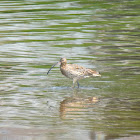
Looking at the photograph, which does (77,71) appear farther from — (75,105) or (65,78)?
(75,105)

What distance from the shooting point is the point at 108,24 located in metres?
28.6

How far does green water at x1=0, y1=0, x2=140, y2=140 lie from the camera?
1130 cm

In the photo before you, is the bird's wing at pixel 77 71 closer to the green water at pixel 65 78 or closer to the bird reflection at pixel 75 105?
the green water at pixel 65 78

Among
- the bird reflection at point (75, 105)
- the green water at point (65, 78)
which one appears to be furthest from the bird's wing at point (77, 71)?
the bird reflection at point (75, 105)

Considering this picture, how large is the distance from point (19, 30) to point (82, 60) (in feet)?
26.0

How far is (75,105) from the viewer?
13.5m

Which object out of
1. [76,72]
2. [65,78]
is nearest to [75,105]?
[76,72]

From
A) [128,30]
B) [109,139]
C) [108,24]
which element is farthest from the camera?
[108,24]

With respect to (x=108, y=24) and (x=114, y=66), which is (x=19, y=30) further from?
(x=114, y=66)

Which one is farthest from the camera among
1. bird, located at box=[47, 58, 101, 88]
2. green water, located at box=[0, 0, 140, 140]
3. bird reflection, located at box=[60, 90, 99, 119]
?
bird, located at box=[47, 58, 101, 88]

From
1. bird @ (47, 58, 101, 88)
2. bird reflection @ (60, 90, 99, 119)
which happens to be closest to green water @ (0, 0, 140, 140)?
bird reflection @ (60, 90, 99, 119)

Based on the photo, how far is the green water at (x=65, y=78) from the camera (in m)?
11.3

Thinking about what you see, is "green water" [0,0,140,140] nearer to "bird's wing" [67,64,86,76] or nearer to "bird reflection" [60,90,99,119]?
"bird reflection" [60,90,99,119]

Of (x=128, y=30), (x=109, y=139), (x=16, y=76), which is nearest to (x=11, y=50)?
(x=16, y=76)
